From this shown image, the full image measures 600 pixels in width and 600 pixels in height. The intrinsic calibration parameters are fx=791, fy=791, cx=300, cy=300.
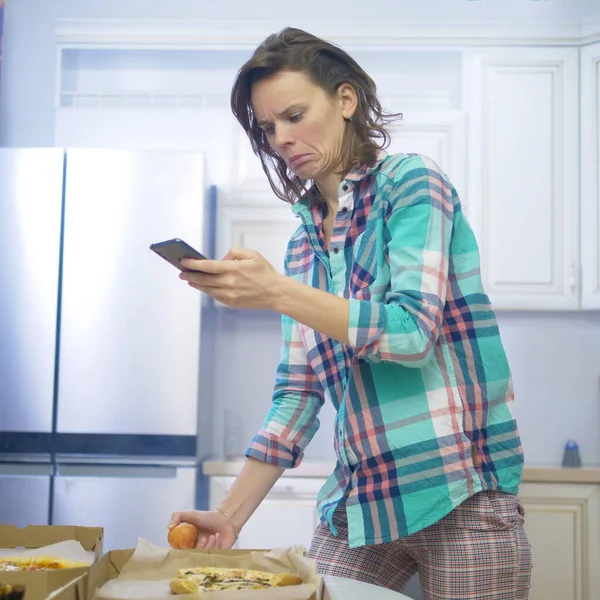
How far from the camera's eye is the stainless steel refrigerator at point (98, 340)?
245cm

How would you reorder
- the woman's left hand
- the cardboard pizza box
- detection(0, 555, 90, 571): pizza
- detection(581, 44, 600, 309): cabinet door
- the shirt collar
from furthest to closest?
detection(581, 44, 600, 309): cabinet door → the shirt collar → the woman's left hand → detection(0, 555, 90, 571): pizza → the cardboard pizza box

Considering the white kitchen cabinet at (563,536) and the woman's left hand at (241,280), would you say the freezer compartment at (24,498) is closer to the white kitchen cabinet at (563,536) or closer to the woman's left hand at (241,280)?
the white kitchen cabinet at (563,536)

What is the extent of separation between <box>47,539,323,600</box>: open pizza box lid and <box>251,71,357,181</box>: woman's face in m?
0.63

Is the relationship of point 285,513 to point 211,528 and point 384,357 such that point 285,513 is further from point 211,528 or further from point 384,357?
point 384,357

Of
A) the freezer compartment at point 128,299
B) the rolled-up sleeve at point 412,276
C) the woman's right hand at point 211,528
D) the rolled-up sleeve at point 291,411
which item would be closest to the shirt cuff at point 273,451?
the rolled-up sleeve at point 291,411

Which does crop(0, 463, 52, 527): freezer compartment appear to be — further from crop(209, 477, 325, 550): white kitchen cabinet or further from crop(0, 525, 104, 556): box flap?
crop(0, 525, 104, 556): box flap

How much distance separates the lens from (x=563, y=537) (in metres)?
2.44

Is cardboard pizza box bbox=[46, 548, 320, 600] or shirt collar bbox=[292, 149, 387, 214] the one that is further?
shirt collar bbox=[292, 149, 387, 214]

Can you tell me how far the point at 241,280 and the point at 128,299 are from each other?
5.30ft

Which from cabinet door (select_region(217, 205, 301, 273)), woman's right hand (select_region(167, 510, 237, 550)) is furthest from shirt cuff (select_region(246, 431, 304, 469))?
cabinet door (select_region(217, 205, 301, 273))

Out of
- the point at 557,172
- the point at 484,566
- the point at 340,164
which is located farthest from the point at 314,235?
the point at 557,172

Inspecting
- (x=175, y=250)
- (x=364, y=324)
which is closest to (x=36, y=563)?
(x=175, y=250)

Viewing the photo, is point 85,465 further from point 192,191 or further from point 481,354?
point 481,354

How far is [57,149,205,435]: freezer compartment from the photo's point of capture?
8.14 feet
